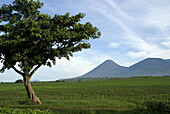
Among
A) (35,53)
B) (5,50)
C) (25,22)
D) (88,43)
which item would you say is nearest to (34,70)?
(35,53)

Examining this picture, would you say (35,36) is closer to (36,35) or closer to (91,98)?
(36,35)

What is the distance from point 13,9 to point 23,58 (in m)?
9.26

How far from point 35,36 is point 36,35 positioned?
1543 mm

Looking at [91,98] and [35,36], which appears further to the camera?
[91,98]

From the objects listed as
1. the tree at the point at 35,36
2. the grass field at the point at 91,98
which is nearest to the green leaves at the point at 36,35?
the tree at the point at 35,36

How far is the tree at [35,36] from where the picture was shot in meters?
25.7

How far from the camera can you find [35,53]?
1096 inches

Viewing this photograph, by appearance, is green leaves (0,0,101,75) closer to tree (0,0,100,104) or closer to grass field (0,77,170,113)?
tree (0,0,100,104)

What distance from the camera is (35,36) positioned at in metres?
25.7

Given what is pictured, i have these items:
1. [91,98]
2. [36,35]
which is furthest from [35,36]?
[91,98]

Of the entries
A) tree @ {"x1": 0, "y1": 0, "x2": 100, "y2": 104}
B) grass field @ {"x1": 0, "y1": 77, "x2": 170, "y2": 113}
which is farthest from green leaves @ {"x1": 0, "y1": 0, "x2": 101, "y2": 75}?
grass field @ {"x1": 0, "y1": 77, "x2": 170, "y2": 113}

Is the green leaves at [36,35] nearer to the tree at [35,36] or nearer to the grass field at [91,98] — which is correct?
the tree at [35,36]

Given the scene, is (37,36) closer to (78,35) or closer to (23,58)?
(23,58)

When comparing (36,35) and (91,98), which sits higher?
(36,35)
